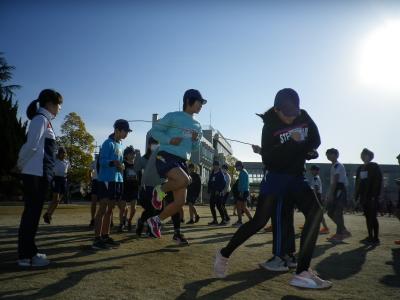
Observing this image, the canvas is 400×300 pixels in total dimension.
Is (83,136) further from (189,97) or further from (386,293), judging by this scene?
(386,293)

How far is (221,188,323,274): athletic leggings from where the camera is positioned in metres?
3.53

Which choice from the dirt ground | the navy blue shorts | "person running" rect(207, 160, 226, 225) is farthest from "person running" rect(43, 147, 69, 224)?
the navy blue shorts

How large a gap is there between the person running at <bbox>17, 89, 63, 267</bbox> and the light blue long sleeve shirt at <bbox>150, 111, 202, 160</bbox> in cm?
142

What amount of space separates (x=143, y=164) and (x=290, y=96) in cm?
600

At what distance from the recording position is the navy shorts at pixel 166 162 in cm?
485

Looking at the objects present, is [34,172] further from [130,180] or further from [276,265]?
[130,180]

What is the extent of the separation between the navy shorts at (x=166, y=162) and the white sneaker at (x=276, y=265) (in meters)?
1.73

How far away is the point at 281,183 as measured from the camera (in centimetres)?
382

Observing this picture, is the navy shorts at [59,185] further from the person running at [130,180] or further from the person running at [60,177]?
the person running at [130,180]

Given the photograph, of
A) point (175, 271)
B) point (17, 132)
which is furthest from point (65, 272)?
point (17, 132)

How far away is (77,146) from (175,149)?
1519 inches

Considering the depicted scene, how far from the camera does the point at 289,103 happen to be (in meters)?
3.91

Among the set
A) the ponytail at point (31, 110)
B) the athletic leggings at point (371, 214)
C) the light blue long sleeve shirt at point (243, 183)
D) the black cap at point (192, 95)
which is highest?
the black cap at point (192, 95)

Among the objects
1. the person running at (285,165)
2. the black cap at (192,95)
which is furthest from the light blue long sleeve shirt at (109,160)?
the person running at (285,165)
